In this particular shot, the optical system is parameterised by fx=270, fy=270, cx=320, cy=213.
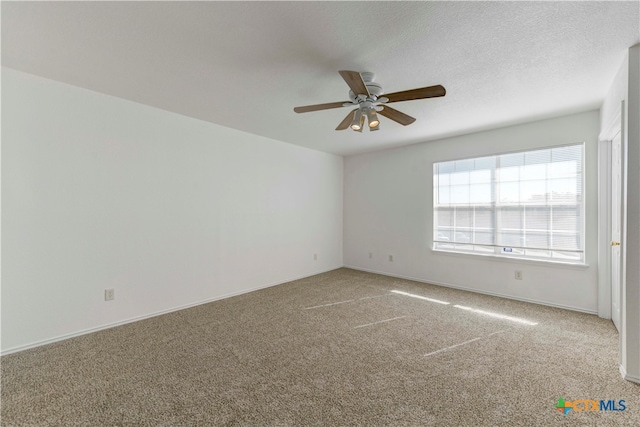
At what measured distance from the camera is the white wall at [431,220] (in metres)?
3.24

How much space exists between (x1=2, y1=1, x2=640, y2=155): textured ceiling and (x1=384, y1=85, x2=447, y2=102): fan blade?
0.88 feet

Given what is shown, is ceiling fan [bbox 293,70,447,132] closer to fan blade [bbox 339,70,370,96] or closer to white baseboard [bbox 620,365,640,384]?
fan blade [bbox 339,70,370,96]

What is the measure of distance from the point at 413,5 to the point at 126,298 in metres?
3.69

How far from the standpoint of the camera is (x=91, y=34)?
1837 mm

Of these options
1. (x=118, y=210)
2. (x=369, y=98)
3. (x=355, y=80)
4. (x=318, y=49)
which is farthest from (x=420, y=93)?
(x=118, y=210)

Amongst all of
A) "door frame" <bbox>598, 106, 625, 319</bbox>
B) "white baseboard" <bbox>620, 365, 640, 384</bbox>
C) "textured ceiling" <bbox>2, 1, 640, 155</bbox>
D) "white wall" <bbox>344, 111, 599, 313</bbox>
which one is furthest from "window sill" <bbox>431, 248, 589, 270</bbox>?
"textured ceiling" <bbox>2, 1, 640, 155</bbox>

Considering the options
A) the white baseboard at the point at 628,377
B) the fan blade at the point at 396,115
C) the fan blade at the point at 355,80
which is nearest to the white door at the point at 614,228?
the white baseboard at the point at 628,377

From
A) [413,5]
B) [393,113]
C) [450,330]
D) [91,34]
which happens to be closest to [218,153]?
[91,34]

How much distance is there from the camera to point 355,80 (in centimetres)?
190

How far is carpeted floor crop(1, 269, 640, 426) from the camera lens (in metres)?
1.62

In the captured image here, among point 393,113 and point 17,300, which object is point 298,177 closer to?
point 393,113

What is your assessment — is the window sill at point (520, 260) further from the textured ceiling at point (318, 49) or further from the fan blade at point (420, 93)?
the fan blade at point (420, 93)

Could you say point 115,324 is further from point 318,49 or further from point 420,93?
point 420,93

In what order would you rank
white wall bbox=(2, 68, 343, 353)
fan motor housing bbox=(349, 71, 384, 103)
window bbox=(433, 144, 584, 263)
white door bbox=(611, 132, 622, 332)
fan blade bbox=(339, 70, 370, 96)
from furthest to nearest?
window bbox=(433, 144, 584, 263) < white door bbox=(611, 132, 622, 332) < white wall bbox=(2, 68, 343, 353) < fan motor housing bbox=(349, 71, 384, 103) < fan blade bbox=(339, 70, 370, 96)
